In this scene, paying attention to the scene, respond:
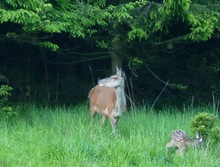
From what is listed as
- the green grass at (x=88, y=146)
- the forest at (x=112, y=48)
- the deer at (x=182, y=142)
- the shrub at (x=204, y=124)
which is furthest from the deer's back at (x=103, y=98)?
the deer at (x=182, y=142)

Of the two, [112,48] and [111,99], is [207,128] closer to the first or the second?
[111,99]

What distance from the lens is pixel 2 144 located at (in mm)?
9953

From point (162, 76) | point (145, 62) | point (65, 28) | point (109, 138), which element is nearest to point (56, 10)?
point (65, 28)

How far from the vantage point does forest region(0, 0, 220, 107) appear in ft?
41.4

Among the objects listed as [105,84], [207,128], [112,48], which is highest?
[112,48]

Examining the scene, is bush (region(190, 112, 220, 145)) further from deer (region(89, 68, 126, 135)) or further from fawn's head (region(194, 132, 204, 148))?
deer (region(89, 68, 126, 135))

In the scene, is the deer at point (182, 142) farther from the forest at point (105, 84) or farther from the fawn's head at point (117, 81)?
the fawn's head at point (117, 81)

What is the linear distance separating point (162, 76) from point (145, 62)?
7.62ft

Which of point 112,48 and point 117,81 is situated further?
point 112,48

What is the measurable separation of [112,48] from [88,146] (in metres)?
6.01

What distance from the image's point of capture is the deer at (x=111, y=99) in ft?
41.7

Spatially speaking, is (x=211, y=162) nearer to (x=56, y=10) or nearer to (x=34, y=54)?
(x=56, y=10)

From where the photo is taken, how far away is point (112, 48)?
15352 millimetres

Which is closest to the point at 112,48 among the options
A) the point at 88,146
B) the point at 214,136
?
the point at 214,136
